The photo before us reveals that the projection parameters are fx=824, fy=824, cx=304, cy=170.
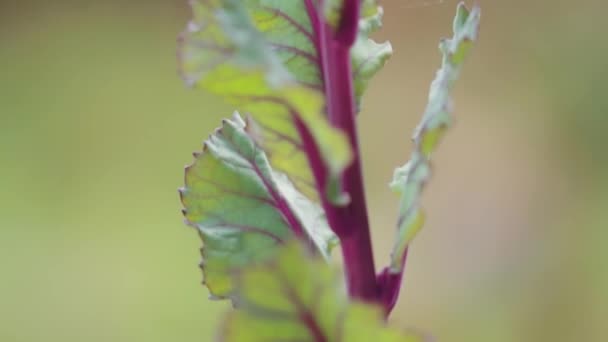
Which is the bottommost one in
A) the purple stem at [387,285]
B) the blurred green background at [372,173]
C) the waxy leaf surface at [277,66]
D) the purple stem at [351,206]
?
the blurred green background at [372,173]

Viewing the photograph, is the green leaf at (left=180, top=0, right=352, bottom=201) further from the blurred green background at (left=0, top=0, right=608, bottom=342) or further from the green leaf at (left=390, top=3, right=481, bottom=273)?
the blurred green background at (left=0, top=0, right=608, bottom=342)

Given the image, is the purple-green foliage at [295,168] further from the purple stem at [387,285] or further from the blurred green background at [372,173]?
the blurred green background at [372,173]

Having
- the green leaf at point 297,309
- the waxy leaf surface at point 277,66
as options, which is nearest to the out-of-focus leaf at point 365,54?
the waxy leaf surface at point 277,66

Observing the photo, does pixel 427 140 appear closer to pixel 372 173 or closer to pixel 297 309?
pixel 297 309

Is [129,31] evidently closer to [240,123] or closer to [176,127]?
[176,127]

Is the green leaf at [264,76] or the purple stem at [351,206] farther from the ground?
the green leaf at [264,76]
